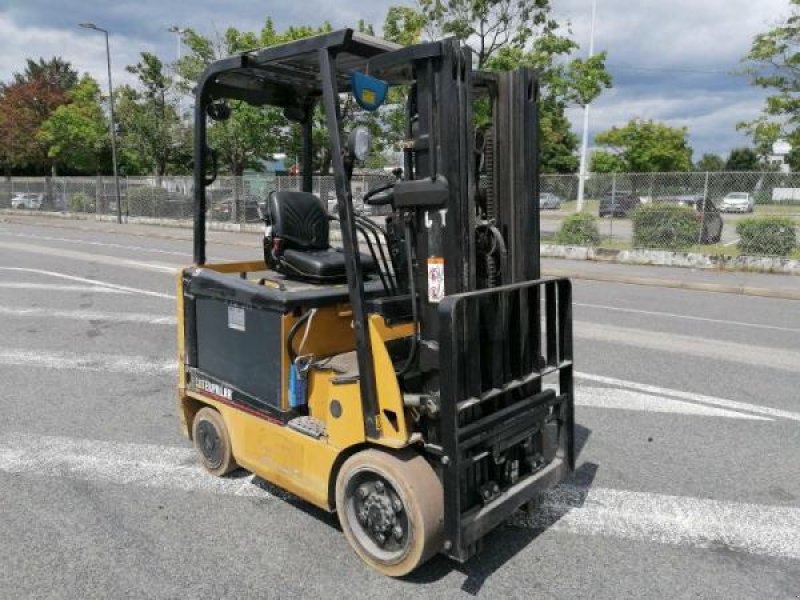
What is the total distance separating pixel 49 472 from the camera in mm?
4430

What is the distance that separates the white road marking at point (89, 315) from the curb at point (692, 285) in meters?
7.15

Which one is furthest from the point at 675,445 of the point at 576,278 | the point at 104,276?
the point at 104,276

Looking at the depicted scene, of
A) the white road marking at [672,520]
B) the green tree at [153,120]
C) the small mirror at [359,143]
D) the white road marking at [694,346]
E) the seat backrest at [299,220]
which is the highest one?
the green tree at [153,120]

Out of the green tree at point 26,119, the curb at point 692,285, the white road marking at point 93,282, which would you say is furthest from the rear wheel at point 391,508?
the green tree at point 26,119

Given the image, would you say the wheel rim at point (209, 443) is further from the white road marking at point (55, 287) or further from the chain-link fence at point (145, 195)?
the chain-link fence at point (145, 195)

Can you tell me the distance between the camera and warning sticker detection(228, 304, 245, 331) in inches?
153

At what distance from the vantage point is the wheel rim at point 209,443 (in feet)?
13.9

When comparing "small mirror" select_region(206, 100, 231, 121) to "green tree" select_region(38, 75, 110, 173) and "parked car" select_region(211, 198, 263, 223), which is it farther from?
"green tree" select_region(38, 75, 110, 173)

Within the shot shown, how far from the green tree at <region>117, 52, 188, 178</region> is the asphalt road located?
29.3 meters

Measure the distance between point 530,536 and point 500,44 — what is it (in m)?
18.3

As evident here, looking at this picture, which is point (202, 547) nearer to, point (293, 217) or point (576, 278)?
point (293, 217)

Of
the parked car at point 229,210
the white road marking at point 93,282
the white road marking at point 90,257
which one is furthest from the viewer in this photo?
the parked car at point 229,210

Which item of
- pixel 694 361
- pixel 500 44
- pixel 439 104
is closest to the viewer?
pixel 439 104

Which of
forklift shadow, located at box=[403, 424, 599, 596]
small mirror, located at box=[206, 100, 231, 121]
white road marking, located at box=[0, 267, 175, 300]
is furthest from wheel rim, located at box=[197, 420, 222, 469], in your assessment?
white road marking, located at box=[0, 267, 175, 300]
